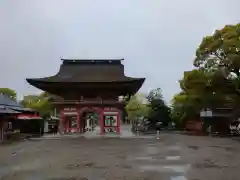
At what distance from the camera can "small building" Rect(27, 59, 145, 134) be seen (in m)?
45.3

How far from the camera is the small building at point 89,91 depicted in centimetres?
4528

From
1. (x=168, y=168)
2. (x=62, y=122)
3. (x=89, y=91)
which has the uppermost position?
(x=89, y=91)

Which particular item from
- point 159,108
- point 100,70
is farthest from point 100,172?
point 159,108

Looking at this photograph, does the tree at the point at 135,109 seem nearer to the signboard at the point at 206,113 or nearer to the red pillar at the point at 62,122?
the signboard at the point at 206,113

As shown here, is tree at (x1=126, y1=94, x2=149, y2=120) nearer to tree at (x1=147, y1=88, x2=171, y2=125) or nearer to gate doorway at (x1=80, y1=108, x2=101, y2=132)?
gate doorway at (x1=80, y1=108, x2=101, y2=132)

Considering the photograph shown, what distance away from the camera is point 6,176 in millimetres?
12039

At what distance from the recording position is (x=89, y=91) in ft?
153

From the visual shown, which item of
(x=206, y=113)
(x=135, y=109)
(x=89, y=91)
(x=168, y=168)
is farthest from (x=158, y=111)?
(x=168, y=168)

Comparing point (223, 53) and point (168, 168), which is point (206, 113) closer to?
point (223, 53)

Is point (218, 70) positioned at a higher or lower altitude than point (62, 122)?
higher

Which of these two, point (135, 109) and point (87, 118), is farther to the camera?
point (135, 109)

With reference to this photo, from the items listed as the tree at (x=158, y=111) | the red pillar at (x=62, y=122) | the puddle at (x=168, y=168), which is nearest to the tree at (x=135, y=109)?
the tree at (x=158, y=111)

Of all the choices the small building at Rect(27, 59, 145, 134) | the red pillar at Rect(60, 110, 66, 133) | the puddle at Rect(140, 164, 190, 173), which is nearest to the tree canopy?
the small building at Rect(27, 59, 145, 134)

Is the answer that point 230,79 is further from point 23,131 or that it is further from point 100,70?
point 23,131
